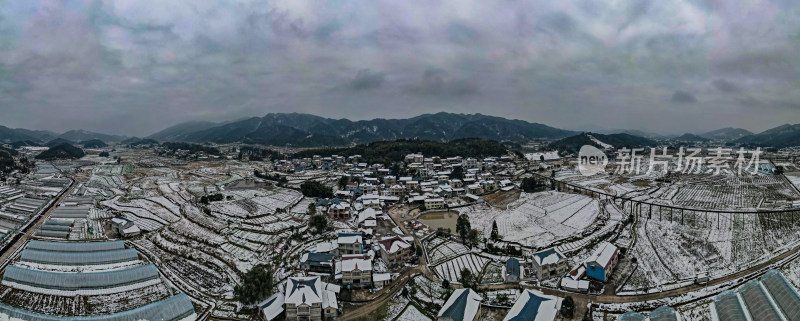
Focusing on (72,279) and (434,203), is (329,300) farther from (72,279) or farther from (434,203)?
(434,203)

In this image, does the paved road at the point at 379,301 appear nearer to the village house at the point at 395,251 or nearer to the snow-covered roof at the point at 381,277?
the snow-covered roof at the point at 381,277

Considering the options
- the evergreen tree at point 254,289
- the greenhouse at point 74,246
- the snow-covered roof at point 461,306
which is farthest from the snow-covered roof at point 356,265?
the greenhouse at point 74,246

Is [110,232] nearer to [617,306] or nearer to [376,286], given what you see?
[376,286]

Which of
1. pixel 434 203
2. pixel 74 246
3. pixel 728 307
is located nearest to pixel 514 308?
pixel 728 307

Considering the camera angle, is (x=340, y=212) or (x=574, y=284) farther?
(x=340, y=212)

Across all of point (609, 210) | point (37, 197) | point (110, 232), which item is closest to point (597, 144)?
point (609, 210)
